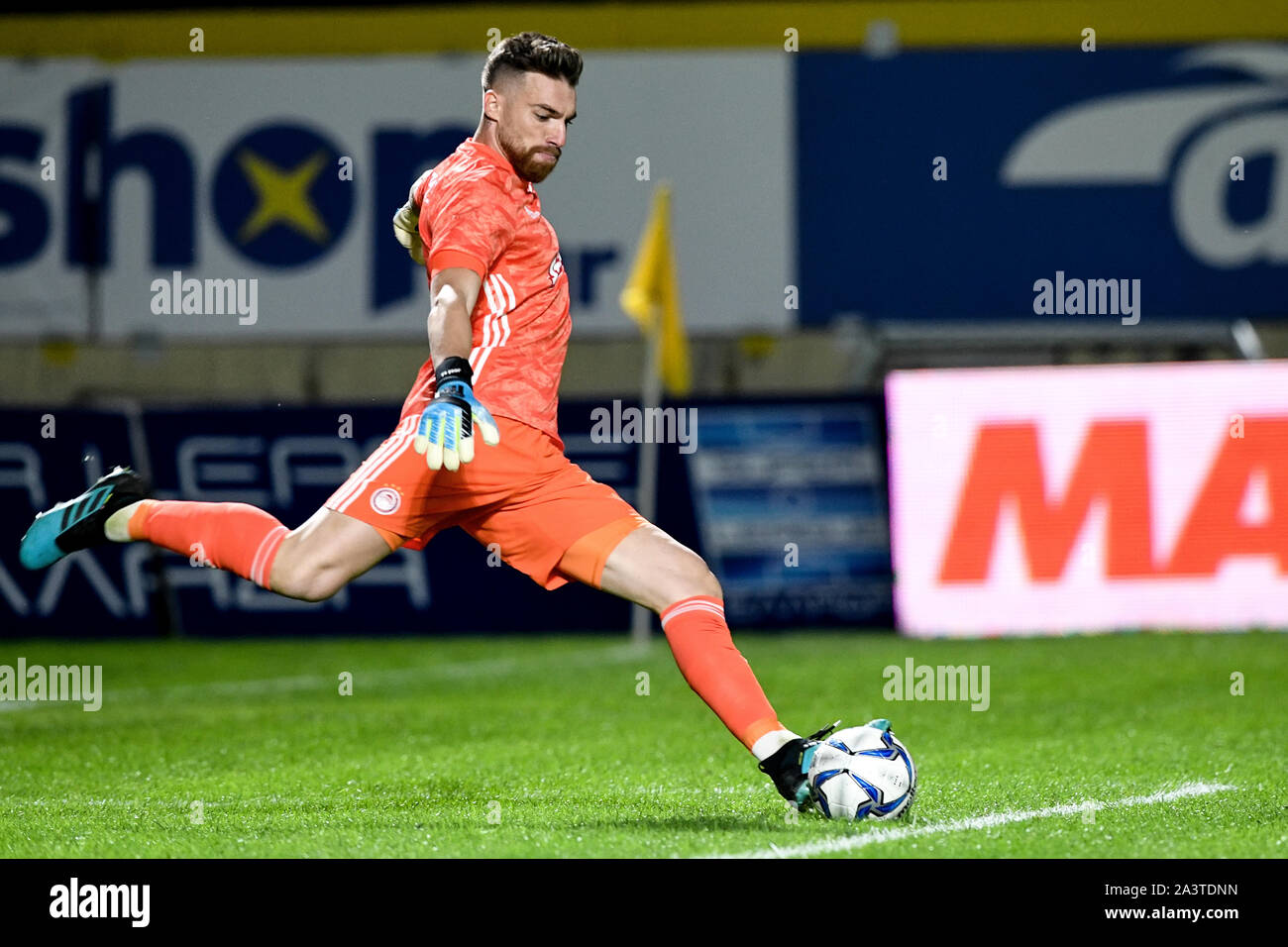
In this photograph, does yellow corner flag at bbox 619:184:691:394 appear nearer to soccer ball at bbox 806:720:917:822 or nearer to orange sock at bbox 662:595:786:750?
orange sock at bbox 662:595:786:750

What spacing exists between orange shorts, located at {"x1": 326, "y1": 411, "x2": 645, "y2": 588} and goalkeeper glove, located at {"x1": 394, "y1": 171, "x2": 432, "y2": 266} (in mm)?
652

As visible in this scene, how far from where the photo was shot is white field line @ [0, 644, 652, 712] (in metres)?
10.1

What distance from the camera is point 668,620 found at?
5383mm

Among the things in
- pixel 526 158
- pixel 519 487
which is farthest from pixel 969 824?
pixel 526 158

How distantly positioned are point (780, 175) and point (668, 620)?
12160 mm

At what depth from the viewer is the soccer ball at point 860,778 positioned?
520 centimetres

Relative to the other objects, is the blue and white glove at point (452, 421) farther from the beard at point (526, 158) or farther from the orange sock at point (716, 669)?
the orange sock at point (716, 669)

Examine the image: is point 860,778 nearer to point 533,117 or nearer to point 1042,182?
point 533,117

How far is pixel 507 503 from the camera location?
17.7ft

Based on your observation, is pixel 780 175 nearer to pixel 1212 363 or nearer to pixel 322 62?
pixel 322 62

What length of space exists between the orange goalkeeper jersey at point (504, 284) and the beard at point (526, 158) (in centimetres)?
2

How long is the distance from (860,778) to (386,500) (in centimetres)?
147

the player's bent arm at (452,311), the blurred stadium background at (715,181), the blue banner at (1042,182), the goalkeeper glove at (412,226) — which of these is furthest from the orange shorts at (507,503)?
the blue banner at (1042,182)
